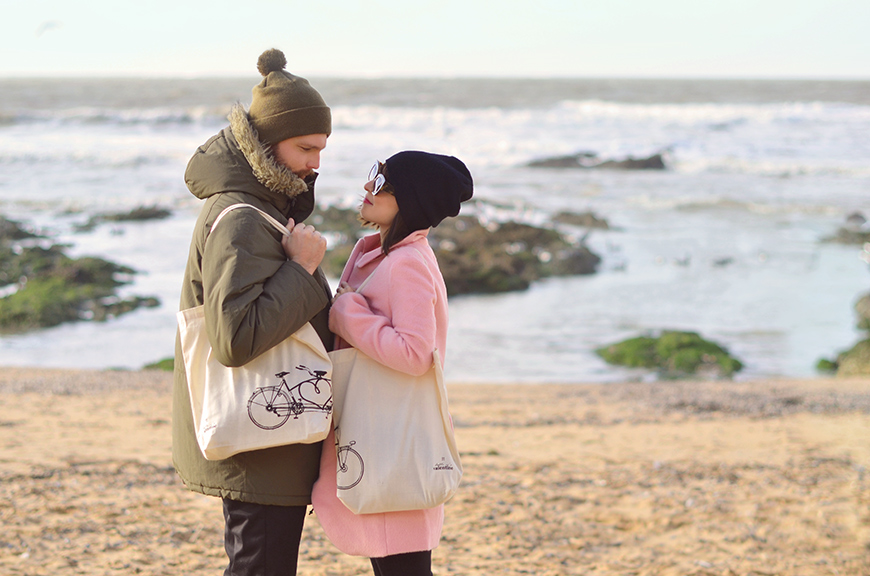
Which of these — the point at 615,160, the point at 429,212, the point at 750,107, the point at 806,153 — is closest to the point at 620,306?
the point at 429,212

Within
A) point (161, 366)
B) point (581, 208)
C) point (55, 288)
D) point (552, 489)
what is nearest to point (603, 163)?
point (581, 208)

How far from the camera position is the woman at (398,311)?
2184mm

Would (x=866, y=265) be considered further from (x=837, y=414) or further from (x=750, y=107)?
(x=750, y=107)

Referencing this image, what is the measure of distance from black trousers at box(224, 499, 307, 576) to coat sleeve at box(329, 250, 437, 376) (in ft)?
1.69

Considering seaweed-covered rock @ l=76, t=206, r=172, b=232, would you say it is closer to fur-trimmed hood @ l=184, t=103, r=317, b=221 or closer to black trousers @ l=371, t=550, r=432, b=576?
fur-trimmed hood @ l=184, t=103, r=317, b=221

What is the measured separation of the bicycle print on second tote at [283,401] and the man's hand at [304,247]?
0.92 ft

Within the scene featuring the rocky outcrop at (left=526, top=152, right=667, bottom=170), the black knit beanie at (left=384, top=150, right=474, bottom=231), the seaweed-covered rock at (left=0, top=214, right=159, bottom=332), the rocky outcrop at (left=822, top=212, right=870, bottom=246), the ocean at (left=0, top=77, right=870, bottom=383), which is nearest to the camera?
the black knit beanie at (left=384, top=150, right=474, bottom=231)

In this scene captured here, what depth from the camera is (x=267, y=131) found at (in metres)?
2.27

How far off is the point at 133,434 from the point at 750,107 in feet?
152

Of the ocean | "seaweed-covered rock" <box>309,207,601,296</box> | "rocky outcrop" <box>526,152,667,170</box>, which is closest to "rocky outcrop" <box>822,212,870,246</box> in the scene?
the ocean

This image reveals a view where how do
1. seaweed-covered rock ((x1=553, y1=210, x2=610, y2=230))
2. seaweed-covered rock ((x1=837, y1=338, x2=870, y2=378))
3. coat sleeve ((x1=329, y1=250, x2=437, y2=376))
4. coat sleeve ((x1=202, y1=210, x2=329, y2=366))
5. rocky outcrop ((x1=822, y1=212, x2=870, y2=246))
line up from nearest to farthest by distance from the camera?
coat sleeve ((x1=202, y1=210, x2=329, y2=366)), coat sleeve ((x1=329, y1=250, x2=437, y2=376)), seaweed-covered rock ((x1=837, y1=338, x2=870, y2=378)), rocky outcrop ((x1=822, y1=212, x2=870, y2=246)), seaweed-covered rock ((x1=553, y1=210, x2=610, y2=230))

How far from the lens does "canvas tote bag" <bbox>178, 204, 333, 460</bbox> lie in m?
2.05

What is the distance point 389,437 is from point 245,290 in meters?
0.56

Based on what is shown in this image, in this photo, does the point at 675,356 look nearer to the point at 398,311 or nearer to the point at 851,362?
the point at 851,362
